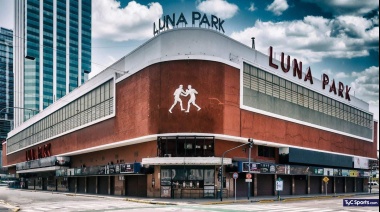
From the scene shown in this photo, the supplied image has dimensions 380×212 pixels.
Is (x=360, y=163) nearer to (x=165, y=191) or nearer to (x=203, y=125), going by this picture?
(x=203, y=125)

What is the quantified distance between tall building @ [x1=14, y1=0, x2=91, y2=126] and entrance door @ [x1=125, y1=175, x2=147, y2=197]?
411 ft

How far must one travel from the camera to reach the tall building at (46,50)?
17788 cm

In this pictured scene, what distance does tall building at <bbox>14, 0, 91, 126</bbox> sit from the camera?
7003 inches

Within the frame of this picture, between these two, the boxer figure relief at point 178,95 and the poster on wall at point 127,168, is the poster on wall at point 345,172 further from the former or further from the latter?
the poster on wall at point 127,168

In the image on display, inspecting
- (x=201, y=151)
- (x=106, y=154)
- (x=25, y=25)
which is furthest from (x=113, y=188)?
(x=25, y=25)

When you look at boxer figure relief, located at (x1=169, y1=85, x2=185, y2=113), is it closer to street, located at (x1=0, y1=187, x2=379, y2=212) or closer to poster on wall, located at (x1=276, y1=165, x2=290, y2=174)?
street, located at (x1=0, y1=187, x2=379, y2=212)

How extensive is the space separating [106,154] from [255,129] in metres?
23.2

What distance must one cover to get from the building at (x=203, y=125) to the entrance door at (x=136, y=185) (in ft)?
0.41

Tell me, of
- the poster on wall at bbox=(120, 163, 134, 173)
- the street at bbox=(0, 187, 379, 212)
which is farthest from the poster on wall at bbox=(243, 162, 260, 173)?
the poster on wall at bbox=(120, 163, 134, 173)

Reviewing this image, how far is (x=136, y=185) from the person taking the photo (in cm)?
5362

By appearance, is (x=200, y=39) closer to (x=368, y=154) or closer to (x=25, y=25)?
(x=368, y=154)

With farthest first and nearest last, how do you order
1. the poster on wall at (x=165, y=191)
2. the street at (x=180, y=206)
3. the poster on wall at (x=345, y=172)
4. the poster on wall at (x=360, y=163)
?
1. the poster on wall at (x=360, y=163)
2. the poster on wall at (x=345, y=172)
3. the poster on wall at (x=165, y=191)
4. the street at (x=180, y=206)

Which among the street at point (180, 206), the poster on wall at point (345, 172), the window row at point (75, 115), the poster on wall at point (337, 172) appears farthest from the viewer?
the poster on wall at point (345, 172)

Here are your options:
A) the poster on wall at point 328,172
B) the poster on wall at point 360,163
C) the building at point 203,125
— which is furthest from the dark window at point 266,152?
the poster on wall at point 360,163
